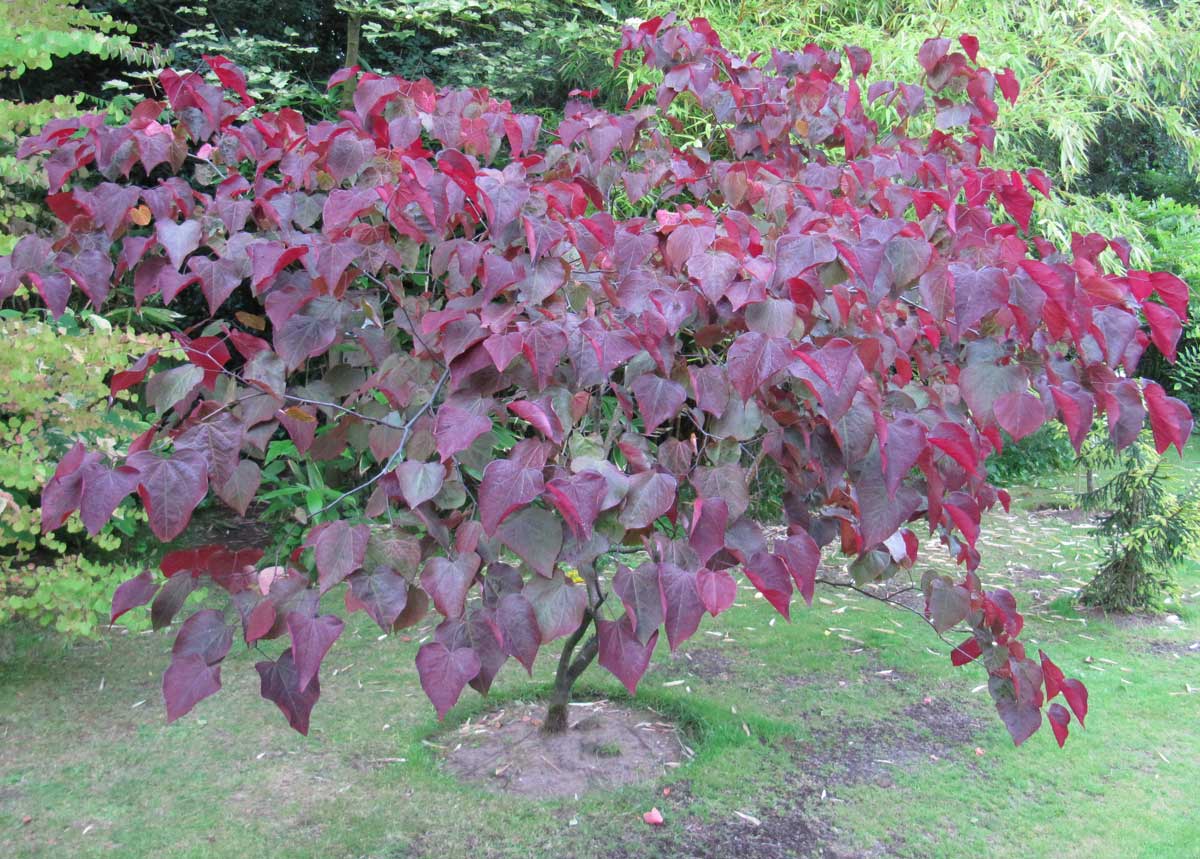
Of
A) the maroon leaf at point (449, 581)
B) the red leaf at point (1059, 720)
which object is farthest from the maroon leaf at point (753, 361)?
the red leaf at point (1059, 720)

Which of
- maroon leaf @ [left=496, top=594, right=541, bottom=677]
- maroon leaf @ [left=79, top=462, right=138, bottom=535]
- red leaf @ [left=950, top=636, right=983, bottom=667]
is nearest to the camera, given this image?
maroon leaf @ [left=79, top=462, right=138, bottom=535]

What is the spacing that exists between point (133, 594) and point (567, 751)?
1390 millimetres

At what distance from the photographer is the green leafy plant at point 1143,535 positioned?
131 inches

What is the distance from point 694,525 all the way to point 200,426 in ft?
1.92

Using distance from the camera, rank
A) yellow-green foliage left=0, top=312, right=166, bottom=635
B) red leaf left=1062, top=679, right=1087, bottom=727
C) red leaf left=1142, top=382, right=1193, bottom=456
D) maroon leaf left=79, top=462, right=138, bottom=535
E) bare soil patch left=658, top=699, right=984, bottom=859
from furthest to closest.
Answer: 1. yellow-green foliage left=0, top=312, right=166, bottom=635
2. bare soil patch left=658, top=699, right=984, bottom=859
3. red leaf left=1062, top=679, right=1087, bottom=727
4. red leaf left=1142, top=382, right=1193, bottom=456
5. maroon leaf left=79, top=462, right=138, bottom=535

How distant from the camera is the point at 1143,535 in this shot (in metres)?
3.33

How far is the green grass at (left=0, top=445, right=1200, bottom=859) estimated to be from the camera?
2.02m

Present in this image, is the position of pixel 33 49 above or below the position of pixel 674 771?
above

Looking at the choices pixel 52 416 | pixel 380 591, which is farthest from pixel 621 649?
pixel 52 416

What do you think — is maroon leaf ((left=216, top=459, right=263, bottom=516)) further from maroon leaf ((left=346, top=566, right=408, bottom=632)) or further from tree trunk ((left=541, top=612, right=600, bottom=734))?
tree trunk ((left=541, top=612, right=600, bottom=734))

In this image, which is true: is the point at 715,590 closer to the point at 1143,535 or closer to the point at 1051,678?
the point at 1051,678

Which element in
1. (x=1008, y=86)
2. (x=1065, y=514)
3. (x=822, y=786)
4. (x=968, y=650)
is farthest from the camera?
(x=1065, y=514)

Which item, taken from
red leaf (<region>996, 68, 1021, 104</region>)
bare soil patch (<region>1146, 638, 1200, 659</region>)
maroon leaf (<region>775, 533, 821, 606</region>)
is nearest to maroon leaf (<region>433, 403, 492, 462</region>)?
maroon leaf (<region>775, 533, 821, 606</region>)

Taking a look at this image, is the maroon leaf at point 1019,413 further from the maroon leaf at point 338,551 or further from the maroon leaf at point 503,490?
the maroon leaf at point 338,551
